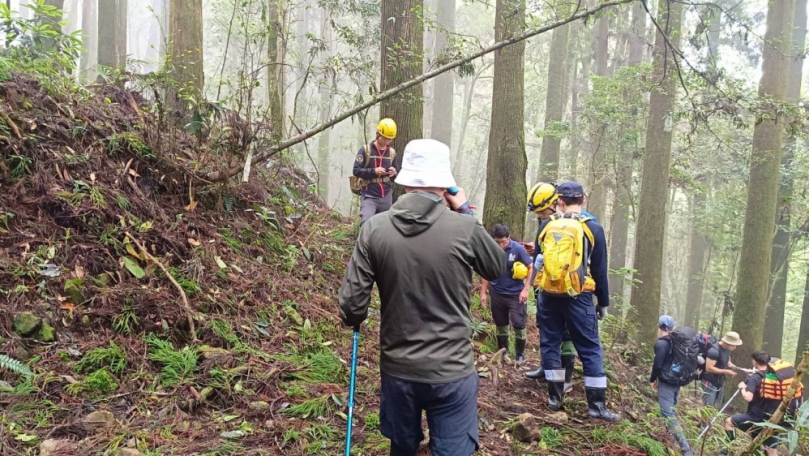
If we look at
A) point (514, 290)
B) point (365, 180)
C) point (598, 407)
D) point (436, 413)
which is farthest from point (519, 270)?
point (436, 413)

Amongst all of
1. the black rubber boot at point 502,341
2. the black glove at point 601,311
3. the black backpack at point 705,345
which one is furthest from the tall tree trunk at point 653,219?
the black glove at point 601,311

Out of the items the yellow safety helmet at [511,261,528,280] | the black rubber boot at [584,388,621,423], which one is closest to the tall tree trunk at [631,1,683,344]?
the yellow safety helmet at [511,261,528,280]

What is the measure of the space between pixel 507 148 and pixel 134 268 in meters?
5.92

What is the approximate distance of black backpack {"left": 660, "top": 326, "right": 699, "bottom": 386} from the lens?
22.0ft

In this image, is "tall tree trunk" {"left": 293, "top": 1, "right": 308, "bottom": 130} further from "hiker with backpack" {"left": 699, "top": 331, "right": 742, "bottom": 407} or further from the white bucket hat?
"hiker with backpack" {"left": 699, "top": 331, "right": 742, "bottom": 407}

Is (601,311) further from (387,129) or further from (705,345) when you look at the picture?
(705,345)

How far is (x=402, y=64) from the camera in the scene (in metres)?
6.42

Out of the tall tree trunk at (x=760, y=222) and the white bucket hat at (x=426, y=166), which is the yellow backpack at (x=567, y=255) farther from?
the tall tree trunk at (x=760, y=222)

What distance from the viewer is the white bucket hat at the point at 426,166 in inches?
110

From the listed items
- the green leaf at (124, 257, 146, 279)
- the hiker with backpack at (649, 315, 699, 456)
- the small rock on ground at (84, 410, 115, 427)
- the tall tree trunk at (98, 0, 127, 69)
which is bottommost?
the hiker with backpack at (649, 315, 699, 456)

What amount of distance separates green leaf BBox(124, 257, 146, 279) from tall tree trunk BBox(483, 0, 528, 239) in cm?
535

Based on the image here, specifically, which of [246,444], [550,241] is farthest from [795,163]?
[246,444]

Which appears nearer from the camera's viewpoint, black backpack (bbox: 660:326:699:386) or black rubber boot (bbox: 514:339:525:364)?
black rubber boot (bbox: 514:339:525:364)

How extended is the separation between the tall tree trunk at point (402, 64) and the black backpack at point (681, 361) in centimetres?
461
